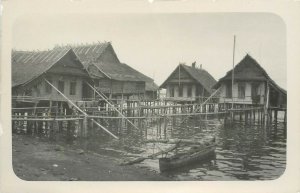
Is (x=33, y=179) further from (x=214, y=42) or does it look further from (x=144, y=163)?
(x=214, y=42)

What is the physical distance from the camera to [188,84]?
A: 3756 millimetres

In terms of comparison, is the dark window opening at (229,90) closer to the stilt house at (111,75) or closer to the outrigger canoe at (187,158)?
the outrigger canoe at (187,158)

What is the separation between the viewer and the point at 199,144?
10.9 feet

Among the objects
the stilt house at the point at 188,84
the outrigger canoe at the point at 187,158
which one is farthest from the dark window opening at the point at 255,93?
the outrigger canoe at the point at 187,158

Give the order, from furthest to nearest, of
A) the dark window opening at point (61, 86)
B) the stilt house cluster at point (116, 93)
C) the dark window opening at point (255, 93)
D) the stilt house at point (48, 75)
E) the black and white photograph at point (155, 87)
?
the dark window opening at point (255, 93) < the dark window opening at point (61, 86) < the stilt house cluster at point (116, 93) < the stilt house at point (48, 75) < the black and white photograph at point (155, 87)

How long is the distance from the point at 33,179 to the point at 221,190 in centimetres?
164

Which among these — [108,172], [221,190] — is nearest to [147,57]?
[108,172]

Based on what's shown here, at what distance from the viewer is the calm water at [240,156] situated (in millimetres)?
3156

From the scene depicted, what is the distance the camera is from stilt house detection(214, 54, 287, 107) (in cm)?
330

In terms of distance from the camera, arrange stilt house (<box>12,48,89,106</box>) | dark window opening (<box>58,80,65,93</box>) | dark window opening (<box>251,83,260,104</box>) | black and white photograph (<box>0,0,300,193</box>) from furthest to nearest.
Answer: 1. dark window opening (<box>251,83,260,104</box>)
2. dark window opening (<box>58,80,65,93</box>)
3. stilt house (<box>12,48,89,106</box>)
4. black and white photograph (<box>0,0,300,193</box>)

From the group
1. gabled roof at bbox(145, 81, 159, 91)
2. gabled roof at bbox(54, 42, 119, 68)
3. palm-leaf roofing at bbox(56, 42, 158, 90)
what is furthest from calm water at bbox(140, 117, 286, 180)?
gabled roof at bbox(54, 42, 119, 68)

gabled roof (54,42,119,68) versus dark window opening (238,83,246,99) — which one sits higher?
gabled roof (54,42,119,68)

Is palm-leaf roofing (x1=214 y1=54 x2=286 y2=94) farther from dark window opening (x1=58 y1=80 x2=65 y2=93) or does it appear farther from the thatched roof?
dark window opening (x1=58 y1=80 x2=65 y2=93)

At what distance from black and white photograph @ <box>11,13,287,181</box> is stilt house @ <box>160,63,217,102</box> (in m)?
0.01
